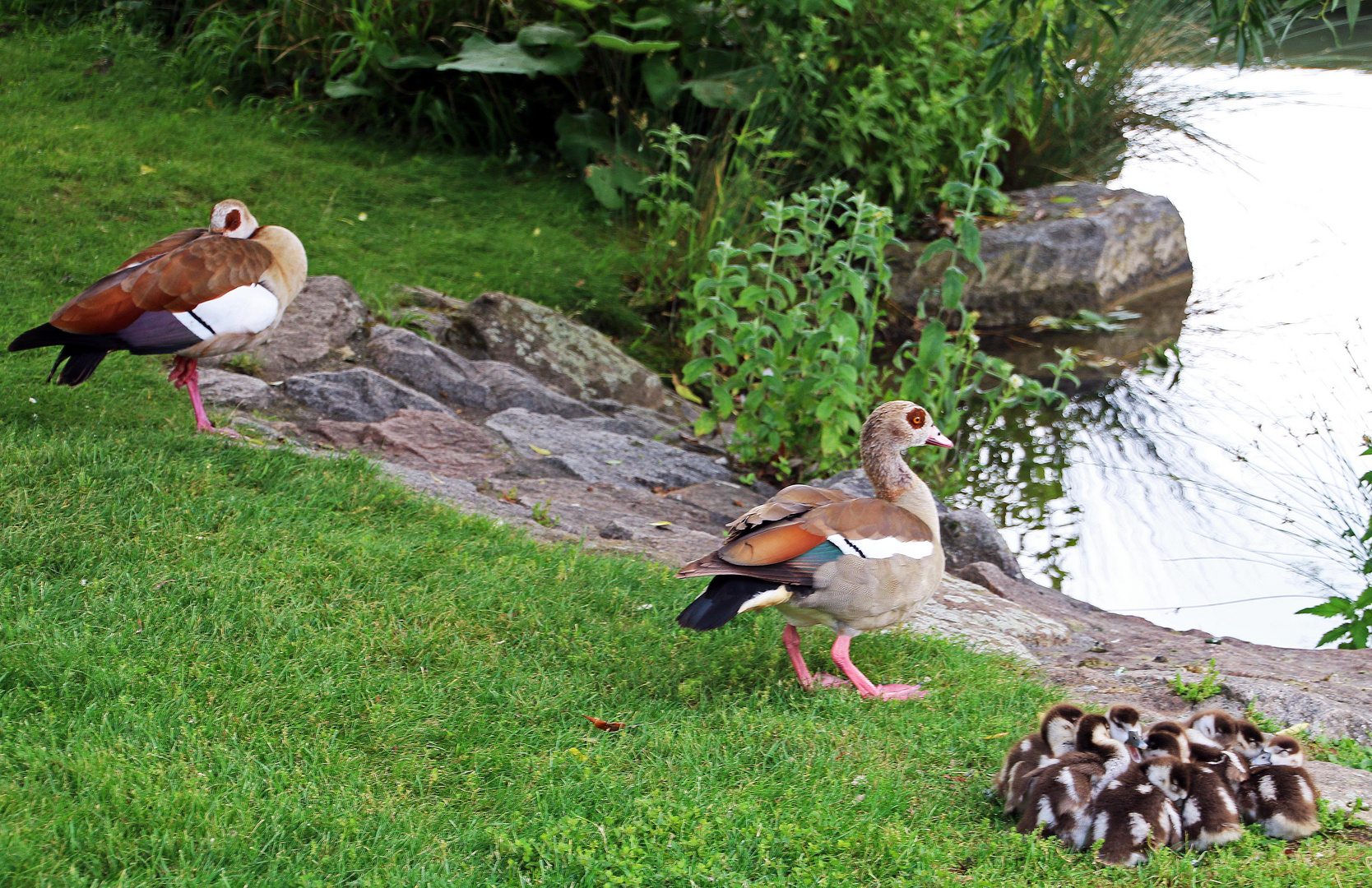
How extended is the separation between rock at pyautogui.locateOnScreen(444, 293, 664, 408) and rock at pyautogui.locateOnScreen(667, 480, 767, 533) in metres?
1.69

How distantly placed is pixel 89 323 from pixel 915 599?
389 centimetres

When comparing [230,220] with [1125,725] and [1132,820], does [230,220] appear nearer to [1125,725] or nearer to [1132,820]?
[1125,725]

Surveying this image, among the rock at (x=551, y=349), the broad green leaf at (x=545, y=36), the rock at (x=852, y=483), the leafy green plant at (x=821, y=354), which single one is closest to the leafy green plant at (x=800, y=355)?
the leafy green plant at (x=821, y=354)

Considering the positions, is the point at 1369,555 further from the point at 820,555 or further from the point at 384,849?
the point at 384,849

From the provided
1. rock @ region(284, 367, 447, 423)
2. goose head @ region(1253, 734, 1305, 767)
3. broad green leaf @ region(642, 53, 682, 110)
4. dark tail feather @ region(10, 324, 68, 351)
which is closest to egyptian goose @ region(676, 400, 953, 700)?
goose head @ region(1253, 734, 1305, 767)

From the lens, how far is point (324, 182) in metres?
10.2

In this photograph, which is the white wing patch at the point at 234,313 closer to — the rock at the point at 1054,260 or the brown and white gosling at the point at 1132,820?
the brown and white gosling at the point at 1132,820

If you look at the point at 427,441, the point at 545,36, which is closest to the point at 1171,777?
the point at 427,441

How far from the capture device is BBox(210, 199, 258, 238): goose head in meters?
5.86

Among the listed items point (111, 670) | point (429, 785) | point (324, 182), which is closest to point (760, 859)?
point (429, 785)

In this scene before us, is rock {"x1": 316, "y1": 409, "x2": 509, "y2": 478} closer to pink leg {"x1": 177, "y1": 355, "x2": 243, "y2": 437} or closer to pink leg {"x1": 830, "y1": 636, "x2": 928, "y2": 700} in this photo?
pink leg {"x1": 177, "y1": 355, "x2": 243, "y2": 437}

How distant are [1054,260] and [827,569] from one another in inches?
346

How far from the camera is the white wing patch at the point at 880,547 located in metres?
4.07

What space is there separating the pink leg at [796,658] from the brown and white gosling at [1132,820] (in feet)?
4.10
